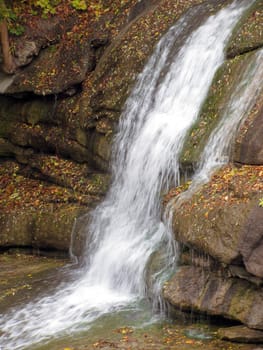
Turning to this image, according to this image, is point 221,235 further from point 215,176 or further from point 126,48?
point 126,48

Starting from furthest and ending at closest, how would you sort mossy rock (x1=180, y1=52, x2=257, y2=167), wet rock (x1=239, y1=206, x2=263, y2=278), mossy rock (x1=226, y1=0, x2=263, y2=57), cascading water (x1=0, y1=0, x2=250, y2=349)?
1. mossy rock (x1=226, y1=0, x2=263, y2=57)
2. mossy rock (x1=180, y1=52, x2=257, y2=167)
3. cascading water (x1=0, y1=0, x2=250, y2=349)
4. wet rock (x1=239, y1=206, x2=263, y2=278)

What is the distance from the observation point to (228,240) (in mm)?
8523

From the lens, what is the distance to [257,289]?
849cm

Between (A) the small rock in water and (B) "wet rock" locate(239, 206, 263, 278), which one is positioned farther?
(A) the small rock in water

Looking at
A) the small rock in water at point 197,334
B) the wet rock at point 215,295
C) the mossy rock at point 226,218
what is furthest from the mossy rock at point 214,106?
the small rock in water at point 197,334

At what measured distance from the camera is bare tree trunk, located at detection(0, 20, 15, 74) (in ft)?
52.4

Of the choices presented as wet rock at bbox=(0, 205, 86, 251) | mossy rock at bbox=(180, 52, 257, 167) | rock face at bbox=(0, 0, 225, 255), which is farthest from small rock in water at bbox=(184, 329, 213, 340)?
wet rock at bbox=(0, 205, 86, 251)

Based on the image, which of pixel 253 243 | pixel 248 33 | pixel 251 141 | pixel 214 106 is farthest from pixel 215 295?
pixel 248 33

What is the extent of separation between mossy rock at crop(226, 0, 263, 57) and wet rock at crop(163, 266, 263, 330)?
432cm

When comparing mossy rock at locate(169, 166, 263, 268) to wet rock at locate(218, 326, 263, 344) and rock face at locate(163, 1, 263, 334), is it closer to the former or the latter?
rock face at locate(163, 1, 263, 334)

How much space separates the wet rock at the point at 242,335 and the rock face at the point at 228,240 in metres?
0.01

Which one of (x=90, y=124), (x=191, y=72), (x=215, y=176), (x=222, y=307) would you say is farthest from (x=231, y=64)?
(x=222, y=307)

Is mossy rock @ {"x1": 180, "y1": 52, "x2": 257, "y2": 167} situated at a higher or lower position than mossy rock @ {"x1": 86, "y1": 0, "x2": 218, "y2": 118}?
lower

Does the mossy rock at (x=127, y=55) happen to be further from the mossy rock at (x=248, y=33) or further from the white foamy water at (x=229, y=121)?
the white foamy water at (x=229, y=121)
